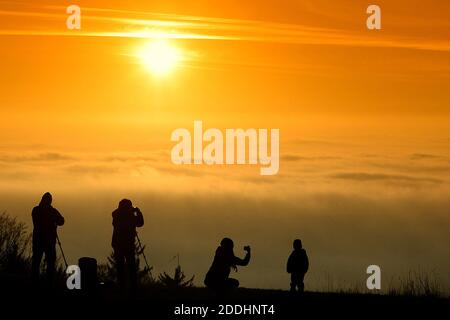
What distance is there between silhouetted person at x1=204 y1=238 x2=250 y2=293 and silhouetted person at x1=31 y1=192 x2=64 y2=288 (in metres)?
5.83

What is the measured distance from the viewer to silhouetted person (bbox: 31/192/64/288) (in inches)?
1364

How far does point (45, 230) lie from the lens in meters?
34.8

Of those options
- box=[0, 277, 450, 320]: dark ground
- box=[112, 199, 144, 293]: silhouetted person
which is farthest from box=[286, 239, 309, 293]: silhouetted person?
box=[112, 199, 144, 293]: silhouetted person

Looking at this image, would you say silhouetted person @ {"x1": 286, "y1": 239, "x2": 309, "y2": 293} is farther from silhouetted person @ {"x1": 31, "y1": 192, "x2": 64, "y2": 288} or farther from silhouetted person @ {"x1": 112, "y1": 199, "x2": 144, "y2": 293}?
silhouetted person @ {"x1": 31, "y1": 192, "x2": 64, "y2": 288}

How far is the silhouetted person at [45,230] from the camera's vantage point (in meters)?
34.7

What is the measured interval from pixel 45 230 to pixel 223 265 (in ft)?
21.1

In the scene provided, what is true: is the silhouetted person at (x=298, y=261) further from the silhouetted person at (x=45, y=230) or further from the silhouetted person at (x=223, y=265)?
the silhouetted person at (x=45, y=230)

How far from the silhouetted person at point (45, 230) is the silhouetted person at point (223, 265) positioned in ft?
19.1
